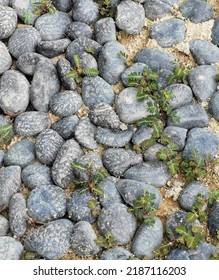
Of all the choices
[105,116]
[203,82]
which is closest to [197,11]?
[203,82]

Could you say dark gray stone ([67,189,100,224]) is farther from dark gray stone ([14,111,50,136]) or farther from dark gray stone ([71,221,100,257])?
dark gray stone ([14,111,50,136])

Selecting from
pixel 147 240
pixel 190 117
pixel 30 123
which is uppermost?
pixel 190 117

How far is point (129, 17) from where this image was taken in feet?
12.5

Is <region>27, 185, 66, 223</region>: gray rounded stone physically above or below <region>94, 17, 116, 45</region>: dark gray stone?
below

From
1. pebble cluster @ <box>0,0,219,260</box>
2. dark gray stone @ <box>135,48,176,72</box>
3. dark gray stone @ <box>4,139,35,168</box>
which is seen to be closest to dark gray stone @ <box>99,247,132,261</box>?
pebble cluster @ <box>0,0,219,260</box>

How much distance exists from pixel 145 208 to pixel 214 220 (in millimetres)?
369

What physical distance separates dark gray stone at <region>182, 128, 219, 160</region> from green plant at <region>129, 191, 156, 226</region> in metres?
0.37

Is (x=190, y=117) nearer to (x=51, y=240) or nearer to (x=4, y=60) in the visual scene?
(x=51, y=240)

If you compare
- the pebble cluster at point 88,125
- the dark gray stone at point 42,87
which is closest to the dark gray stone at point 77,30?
the pebble cluster at point 88,125

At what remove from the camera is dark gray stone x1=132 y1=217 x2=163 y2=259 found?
3.09 metres

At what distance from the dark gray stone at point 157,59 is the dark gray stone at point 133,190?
2.57ft

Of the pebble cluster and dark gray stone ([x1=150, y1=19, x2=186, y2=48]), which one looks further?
dark gray stone ([x1=150, y1=19, x2=186, y2=48])

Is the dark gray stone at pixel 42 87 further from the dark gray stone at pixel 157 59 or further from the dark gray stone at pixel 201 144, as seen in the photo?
the dark gray stone at pixel 201 144

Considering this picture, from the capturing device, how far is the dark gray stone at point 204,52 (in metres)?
3.69
